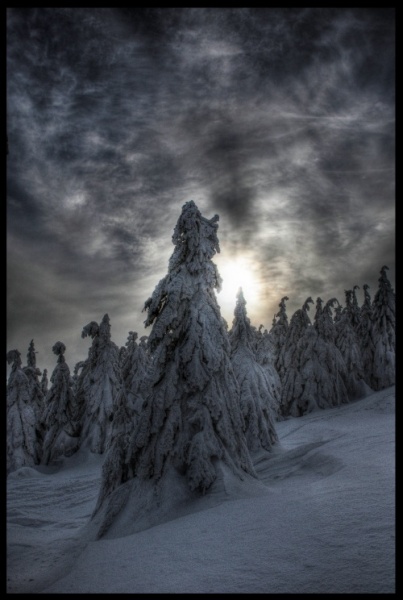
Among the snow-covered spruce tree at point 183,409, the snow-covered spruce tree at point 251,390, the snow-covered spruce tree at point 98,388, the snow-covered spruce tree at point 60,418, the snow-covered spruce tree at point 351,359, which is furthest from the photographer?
the snow-covered spruce tree at point 351,359

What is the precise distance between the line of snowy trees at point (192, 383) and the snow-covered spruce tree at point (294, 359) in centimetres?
10

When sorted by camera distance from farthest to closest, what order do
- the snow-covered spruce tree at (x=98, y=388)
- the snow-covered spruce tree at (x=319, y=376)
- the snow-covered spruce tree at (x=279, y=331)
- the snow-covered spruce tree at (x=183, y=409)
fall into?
the snow-covered spruce tree at (x=279, y=331) → the snow-covered spruce tree at (x=319, y=376) → the snow-covered spruce tree at (x=98, y=388) → the snow-covered spruce tree at (x=183, y=409)

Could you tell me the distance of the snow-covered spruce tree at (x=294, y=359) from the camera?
94.8 ft

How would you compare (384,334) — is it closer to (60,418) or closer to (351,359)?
(351,359)

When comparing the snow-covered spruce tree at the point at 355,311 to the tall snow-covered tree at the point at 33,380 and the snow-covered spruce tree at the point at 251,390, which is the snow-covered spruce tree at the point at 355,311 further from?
the tall snow-covered tree at the point at 33,380

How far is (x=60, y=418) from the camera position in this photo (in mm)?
24031

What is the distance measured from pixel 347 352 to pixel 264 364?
7147mm

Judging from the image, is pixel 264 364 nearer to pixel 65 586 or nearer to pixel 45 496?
pixel 45 496

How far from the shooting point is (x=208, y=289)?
9914 millimetres

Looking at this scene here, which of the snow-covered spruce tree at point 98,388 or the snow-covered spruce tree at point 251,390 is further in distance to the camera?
the snow-covered spruce tree at point 98,388

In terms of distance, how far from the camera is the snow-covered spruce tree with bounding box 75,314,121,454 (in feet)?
77.6

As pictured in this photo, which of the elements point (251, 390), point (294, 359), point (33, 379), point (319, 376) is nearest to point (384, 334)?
point (319, 376)

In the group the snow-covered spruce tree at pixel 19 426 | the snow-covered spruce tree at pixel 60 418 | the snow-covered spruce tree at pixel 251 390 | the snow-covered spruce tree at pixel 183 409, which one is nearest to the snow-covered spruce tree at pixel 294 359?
Result: the snow-covered spruce tree at pixel 251 390
